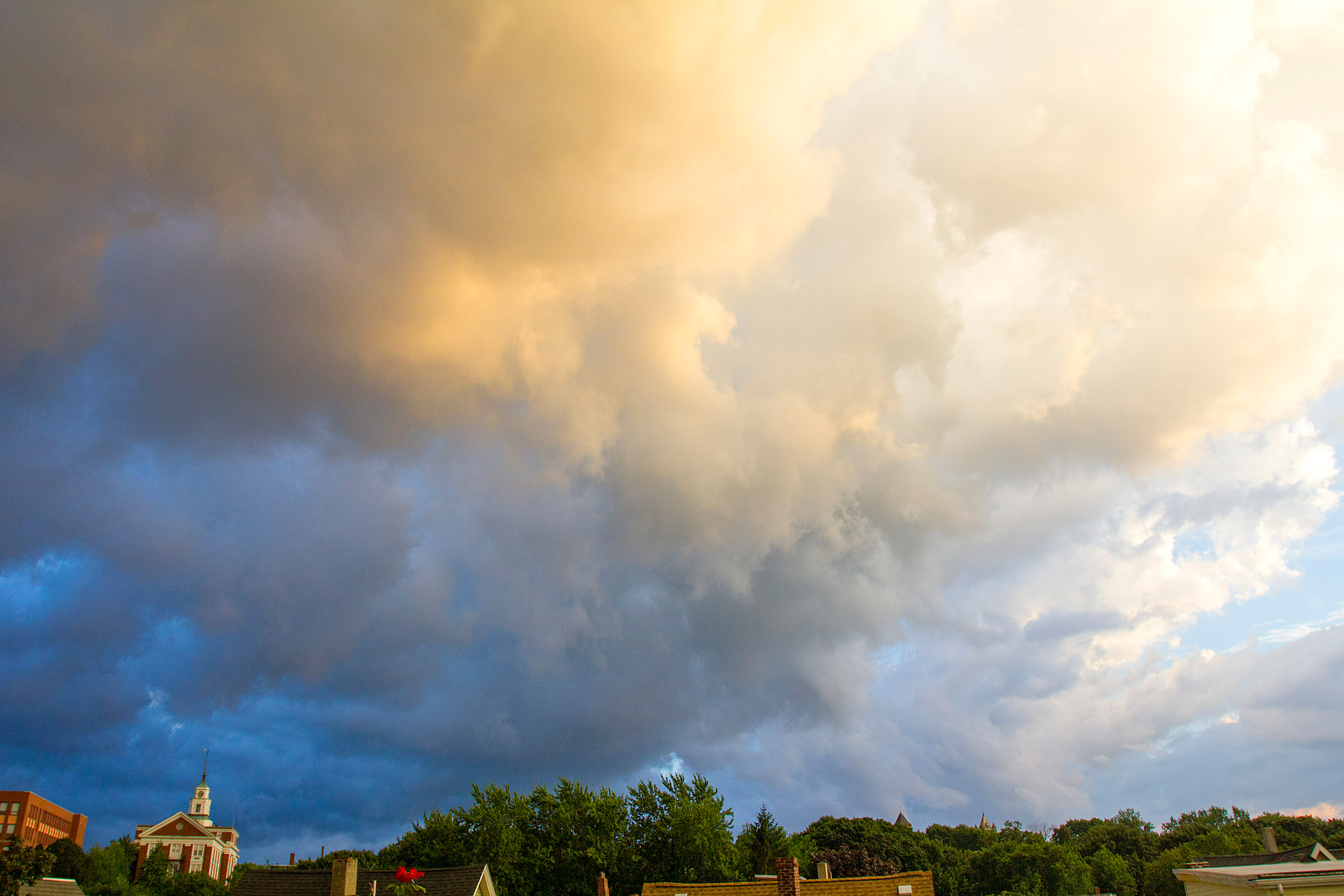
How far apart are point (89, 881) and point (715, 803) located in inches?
3688

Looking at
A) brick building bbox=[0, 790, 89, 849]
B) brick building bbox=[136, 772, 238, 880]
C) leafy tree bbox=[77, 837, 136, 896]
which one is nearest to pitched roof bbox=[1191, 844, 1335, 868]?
leafy tree bbox=[77, 837, 136, 896]

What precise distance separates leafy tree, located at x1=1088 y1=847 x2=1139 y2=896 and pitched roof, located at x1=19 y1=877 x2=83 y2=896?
109765 millimetres

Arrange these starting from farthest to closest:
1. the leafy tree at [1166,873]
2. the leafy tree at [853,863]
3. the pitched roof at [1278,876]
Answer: the leafy tree at [1166,873]
the leafy tree at [853,863]
the pitched roof at [1278,876]

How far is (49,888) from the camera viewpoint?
54.2m

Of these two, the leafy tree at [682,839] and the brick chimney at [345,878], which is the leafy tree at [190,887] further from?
the brick chimney at [345,878]

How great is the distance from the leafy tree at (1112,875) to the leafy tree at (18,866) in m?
112

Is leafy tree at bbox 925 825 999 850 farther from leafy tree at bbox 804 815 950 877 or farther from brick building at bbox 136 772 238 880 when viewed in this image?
brick building at bbox 136 772 238 880

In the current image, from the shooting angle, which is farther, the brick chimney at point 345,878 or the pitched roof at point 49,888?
the pitched roof at point 49,888

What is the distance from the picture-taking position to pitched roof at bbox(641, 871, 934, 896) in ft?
131

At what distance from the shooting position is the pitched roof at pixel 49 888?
52.8 meters

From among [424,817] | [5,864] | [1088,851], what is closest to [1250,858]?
[424,817]

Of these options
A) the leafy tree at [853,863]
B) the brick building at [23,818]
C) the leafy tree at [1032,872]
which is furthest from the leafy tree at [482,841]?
the brick building at [23,818]

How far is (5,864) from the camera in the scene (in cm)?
5041

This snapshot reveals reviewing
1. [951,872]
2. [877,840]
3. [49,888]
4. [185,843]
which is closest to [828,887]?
[49,888]
